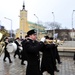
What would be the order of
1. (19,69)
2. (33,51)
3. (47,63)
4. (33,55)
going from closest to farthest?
(33,51), (33,55), (47,63), (19,69)

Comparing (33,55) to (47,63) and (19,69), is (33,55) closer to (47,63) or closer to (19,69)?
(47,63)

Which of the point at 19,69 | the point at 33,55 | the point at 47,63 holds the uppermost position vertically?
the point at 33,55

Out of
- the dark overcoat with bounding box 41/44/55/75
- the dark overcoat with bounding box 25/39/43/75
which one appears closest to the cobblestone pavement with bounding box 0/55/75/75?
the dark overcoat with bounding box 41/44/55/75

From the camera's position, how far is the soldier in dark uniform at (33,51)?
21.3ft

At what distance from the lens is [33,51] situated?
6.50 meters

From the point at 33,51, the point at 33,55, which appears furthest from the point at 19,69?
the point at 33,51

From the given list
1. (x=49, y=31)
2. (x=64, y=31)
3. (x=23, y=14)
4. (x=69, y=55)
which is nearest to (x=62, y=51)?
(x=69, y=55)

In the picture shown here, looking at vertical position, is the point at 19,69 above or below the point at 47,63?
below

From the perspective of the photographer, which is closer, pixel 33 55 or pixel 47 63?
pixel 33 55

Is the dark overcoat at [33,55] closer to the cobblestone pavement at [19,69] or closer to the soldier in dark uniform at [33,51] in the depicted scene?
the soldier in dark uniform at [33,51]

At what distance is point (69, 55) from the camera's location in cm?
2162

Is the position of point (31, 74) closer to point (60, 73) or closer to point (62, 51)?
point (60, 73)

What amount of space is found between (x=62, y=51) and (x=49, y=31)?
7682 cm

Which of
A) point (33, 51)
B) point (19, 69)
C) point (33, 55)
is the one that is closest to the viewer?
point (33, 51)
